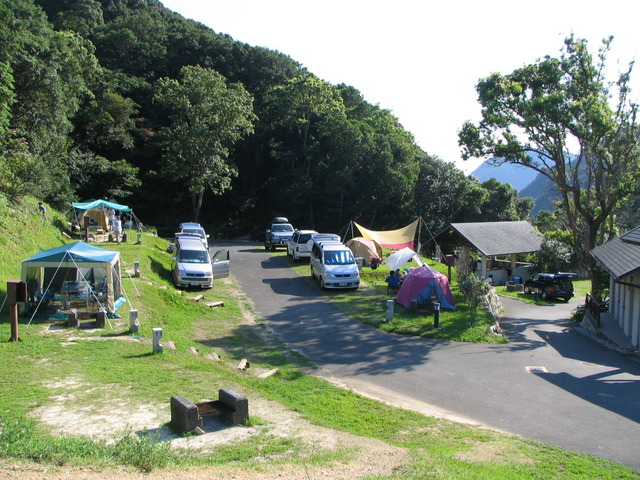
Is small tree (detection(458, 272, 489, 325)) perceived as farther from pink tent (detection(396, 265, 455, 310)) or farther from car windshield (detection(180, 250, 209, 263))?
car windshield (detection(180, 250, 209, 263))

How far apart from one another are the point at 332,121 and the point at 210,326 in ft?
100

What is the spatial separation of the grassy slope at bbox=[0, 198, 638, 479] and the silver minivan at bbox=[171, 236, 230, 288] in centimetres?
374

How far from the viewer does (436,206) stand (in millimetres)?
46250

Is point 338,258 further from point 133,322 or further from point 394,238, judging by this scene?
point 133,322

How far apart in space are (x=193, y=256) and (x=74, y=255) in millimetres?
7040

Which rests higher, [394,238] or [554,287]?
[394,238]

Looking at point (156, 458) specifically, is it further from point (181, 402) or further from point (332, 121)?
point (332, 121)

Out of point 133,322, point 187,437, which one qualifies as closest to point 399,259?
point 133,322

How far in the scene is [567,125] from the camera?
21250 mm

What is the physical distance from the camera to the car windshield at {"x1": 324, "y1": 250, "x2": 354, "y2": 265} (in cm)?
2241

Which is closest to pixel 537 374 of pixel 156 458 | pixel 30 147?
pixel 156 458

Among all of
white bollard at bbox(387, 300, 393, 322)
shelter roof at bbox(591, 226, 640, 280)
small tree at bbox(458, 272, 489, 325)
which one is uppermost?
shelter roof at bbox(591, 226, 640, 280)

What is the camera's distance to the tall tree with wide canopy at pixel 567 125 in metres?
21.1

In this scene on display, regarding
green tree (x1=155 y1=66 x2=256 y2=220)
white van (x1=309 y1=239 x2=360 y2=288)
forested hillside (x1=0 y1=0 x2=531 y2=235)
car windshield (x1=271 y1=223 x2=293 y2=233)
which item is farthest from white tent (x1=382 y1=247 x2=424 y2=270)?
green tree (x1=155 y1=66 x2=256 y2=220)
